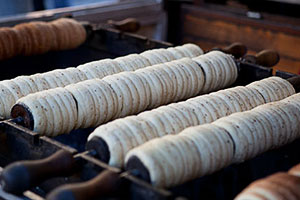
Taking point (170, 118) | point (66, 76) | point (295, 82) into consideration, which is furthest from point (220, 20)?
point (170, 118)

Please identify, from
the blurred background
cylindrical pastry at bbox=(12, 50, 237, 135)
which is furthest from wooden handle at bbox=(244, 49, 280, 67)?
the blurred background

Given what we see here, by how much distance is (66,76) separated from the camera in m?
1.89

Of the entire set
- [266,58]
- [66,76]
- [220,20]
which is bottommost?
[220,20]

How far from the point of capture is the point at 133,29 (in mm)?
2811

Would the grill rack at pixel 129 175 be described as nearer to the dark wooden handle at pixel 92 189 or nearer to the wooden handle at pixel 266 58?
the dark wooden handle at pixel 92 189

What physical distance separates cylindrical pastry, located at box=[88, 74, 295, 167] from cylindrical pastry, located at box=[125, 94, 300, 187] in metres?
0.08

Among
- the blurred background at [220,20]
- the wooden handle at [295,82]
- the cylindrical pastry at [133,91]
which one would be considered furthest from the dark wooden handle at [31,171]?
the blurred background at [220,20]

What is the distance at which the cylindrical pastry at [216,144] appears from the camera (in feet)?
4.28

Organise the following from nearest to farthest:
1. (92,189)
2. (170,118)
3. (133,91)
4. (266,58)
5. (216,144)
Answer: (92,189)
(216,144)
(170,118)
(133,91)
(266,58)

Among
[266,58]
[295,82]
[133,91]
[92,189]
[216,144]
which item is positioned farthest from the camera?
[266,58]

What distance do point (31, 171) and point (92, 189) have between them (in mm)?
178

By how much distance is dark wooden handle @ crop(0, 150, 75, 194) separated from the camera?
127 centimetres

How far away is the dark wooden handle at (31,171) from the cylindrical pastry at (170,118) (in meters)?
0.12

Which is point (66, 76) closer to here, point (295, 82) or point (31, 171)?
point (31, 171)
